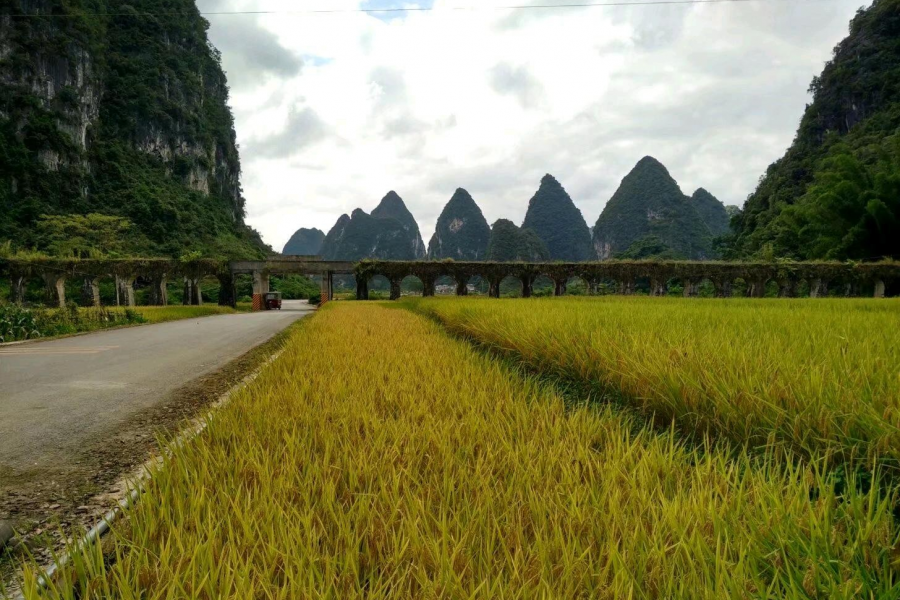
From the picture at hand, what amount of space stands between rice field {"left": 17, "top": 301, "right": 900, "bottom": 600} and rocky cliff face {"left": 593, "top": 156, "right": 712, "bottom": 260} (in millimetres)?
79148

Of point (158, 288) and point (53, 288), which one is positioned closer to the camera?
point (53, 288)

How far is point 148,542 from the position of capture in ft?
3.91

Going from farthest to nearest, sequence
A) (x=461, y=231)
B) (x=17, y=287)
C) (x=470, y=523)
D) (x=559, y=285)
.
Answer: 1. (x=461, y=231)
2. (x=559, y=285)
3. (x=17, y=287)
4. (x=470, y=523)

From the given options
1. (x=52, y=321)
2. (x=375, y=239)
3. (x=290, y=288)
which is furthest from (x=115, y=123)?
(x=52, y=321)

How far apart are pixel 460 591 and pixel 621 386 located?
2.41 metres

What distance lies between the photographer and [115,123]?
2490 inches

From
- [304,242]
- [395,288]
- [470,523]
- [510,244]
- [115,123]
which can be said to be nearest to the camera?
[470,523]

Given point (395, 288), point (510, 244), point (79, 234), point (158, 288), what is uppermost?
point (510, 244)

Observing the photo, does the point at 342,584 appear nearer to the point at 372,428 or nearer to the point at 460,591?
the point at 460,591

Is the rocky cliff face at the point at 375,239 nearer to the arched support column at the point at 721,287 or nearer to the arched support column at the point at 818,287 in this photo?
the arched support column at the point at 721,287

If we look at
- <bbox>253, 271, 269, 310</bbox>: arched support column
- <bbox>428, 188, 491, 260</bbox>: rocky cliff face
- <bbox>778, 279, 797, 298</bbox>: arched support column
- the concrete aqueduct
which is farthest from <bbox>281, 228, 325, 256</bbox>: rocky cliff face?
<bbox>778, 279, 797, 298</bbox>: arched support column

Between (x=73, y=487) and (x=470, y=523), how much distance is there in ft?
6.07

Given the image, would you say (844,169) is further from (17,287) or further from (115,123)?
(115,123)

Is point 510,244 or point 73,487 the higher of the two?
point 510,244
